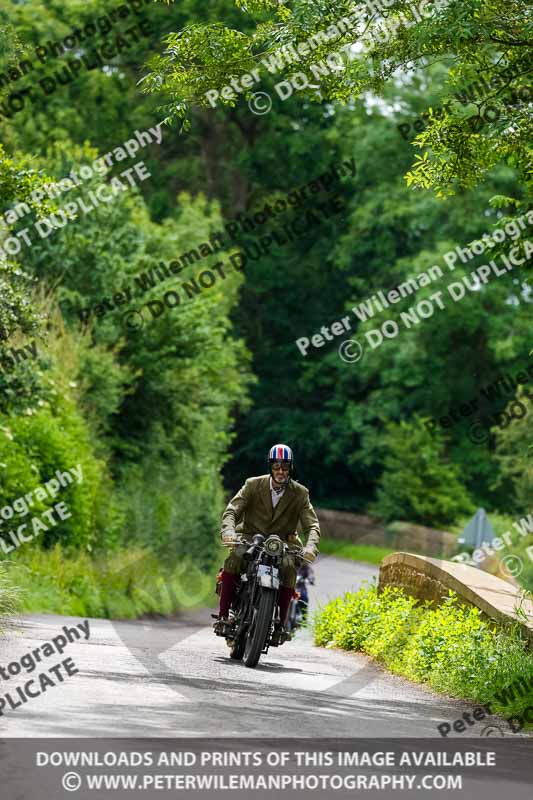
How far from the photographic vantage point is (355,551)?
55031 millimetres

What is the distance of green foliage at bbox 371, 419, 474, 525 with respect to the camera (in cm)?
5238

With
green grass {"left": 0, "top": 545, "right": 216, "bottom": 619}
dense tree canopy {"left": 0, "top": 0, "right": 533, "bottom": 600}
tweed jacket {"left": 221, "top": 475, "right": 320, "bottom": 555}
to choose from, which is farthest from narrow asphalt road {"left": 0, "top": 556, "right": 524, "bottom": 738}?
dense tree canopy {"left": 0, "top": 0, "right": 533, "bottom": 600}

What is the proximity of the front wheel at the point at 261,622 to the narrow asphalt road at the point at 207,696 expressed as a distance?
0.21m

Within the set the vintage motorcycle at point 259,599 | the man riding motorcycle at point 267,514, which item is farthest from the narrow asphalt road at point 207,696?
the man riding motorcycle at point 267,514

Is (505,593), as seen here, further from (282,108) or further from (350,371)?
(282,108)

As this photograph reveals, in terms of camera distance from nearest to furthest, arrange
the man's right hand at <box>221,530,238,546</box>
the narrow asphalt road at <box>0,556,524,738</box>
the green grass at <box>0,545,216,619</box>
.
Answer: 1. the narrow asphalt road at <box>0,556,524,738</box>
2. the man's right hand at <box>221,530,238,546</box>
3. the green grass at <box>0,545,216,619</box>

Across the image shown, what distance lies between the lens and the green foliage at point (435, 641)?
38.8ft

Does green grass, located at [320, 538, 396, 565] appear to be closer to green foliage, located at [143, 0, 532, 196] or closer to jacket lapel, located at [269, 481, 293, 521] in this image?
jacket lapel, located at [269, 481, 293, 521]

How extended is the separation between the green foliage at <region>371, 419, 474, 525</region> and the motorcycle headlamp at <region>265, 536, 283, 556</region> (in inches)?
1548

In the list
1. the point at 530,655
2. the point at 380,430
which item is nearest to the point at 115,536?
the point at 530,655

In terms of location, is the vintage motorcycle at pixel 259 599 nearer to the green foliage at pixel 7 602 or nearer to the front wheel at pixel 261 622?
the front wheel at pixel 261 622

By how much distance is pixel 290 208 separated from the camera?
63375 millimetres

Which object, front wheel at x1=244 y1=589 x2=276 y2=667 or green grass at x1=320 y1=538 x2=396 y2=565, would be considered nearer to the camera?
front wheel at x1=244 y1=589 x2=276 y2=667

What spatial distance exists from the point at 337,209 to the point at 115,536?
33.7 meters
